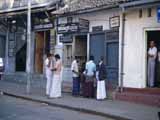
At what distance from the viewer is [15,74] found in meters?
30.2

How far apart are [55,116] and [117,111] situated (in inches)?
89.2

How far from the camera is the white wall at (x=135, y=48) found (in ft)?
63.8

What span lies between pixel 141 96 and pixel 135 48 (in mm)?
2165

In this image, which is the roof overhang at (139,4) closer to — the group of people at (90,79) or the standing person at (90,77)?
the group of people at (90,79)

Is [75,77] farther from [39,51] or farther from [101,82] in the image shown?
[39,51]

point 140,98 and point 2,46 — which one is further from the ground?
point 2,46

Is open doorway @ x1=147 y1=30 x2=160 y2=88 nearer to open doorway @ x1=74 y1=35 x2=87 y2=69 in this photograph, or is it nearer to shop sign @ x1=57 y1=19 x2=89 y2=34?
shop sign @ x1=57 y1=19 x2=89 y2=34

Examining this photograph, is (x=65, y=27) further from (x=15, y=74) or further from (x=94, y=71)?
(x=15, y=74)

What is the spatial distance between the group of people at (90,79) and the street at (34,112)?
95.8 inches

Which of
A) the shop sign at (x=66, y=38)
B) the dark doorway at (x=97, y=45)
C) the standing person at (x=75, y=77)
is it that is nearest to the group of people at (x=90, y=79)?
the standing person at (x=75, y=77)

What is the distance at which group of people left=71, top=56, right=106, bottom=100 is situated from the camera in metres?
20.0

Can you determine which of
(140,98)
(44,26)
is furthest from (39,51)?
(140,98)

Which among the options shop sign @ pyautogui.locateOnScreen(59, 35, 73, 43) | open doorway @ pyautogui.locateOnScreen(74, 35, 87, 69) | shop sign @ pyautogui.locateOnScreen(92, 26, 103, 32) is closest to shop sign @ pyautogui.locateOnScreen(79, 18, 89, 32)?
shop sign @ pyautogui.locateOnScreen(92, 26, 103, 32)

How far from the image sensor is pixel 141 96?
1870 centimetres
